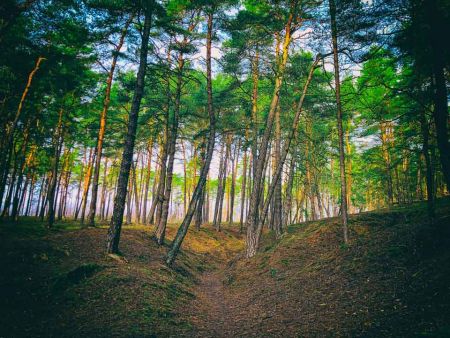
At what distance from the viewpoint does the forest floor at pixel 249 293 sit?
4609 millimetres

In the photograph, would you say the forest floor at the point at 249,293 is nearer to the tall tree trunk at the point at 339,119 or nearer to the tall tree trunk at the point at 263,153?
the tall tree trunk at the point at 339,119

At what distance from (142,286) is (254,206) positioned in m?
6.58

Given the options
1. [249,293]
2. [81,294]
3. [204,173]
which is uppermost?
[204,173]

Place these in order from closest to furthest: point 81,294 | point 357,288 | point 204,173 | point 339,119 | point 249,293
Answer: point 357,288
point 81,294
point 249,293
point 339,119
point 204,173

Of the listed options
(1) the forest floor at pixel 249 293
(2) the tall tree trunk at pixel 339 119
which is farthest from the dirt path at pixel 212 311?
(2) the tall tree trunk at pixel 339 119

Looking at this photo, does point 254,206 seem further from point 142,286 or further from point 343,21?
point 343,21

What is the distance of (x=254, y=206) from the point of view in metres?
12.0

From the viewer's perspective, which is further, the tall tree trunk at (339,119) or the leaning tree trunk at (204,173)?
the leaning tree trunk at (204,173)

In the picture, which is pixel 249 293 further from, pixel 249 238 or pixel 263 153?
pixel 263 153

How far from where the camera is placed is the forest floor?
461 centimetres

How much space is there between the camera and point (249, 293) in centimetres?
840

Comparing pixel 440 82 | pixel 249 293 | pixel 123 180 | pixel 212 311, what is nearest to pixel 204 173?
pixel 123 180

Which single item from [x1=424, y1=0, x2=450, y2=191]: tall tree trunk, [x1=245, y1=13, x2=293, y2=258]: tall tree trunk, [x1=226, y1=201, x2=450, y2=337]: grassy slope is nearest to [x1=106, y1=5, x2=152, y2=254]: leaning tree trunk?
[x1=226, y1=201, x2=450, y2=337]: grassy slope

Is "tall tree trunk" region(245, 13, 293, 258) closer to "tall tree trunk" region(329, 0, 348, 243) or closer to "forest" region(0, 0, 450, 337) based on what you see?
"forest" region(0, 0, 450, 337)
